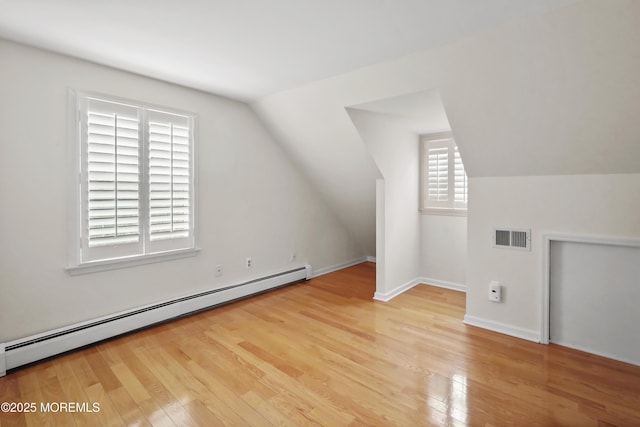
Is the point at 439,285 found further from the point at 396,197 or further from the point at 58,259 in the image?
the point at 58,259

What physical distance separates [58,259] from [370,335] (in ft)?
8.96

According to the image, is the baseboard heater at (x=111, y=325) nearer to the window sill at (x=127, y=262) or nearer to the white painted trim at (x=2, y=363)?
the white painted trim at (x=2, y=363)

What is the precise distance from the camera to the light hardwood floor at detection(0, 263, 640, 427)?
1.89 metres

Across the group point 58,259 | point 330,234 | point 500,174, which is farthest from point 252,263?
point 500,174

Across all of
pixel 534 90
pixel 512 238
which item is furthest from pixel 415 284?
pixel 534 90

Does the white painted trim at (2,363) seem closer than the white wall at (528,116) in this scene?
No

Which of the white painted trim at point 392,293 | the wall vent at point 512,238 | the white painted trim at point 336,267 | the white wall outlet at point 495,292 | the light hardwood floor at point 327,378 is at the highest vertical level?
the wall vent at point 512,238

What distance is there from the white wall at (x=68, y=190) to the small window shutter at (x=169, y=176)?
141mm

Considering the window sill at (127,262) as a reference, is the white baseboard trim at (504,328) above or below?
below

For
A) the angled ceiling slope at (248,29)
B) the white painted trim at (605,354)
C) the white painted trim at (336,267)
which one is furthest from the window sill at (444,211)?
the angled ceiling slope at (248,29)

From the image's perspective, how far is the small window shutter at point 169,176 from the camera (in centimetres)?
311

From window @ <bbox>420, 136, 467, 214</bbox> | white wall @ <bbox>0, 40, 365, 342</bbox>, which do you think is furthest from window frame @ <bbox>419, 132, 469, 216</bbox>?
white wall @ <bbox>0, 40, 365, 342</bbox>

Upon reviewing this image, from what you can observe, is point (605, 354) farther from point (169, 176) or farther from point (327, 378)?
point (169, 176)

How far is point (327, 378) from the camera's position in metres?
2.27
